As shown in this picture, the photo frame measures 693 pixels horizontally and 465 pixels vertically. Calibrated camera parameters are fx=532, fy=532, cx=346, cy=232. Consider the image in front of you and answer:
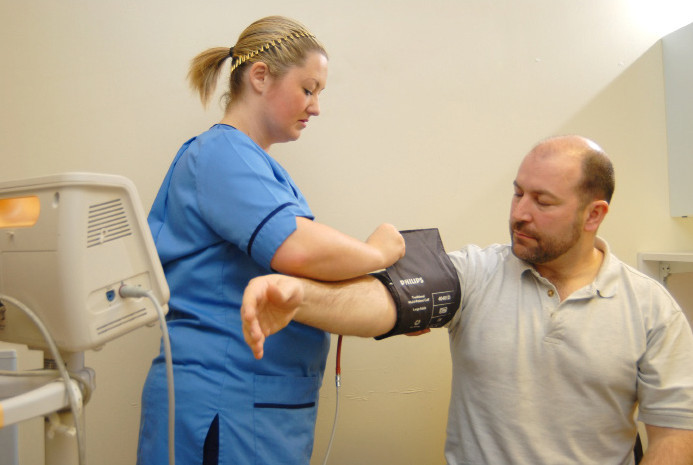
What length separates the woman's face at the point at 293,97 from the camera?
3.66 ft

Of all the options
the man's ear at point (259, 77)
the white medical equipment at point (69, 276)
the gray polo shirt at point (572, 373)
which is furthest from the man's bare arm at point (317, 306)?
the man's ear at point (259, 77)

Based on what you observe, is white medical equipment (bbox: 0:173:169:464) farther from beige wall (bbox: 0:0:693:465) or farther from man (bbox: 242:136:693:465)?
beige wall (bbox: 0:0:693:465)

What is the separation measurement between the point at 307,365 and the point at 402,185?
774 mm

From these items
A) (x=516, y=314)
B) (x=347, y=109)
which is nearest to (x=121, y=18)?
(x=347, y=109)

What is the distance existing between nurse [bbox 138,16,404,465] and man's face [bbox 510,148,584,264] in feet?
1.15

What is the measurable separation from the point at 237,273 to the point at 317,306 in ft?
0.55

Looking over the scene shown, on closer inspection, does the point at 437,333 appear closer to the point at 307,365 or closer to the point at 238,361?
the point at 307,365

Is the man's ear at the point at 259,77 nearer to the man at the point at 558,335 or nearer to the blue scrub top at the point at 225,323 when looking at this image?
the blue scrub top at the point at 225,323

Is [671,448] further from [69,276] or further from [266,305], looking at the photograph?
[69,276]

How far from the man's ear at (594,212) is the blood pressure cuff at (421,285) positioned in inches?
13.9

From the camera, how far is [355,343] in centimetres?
162

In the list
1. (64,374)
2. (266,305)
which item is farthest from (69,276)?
(266,305)

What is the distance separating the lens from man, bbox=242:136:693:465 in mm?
1076

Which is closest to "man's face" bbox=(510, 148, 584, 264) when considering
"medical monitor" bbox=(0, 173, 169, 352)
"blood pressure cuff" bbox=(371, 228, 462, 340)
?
"blood pressure cuff" bbox=(371, 228, 462, 340)
